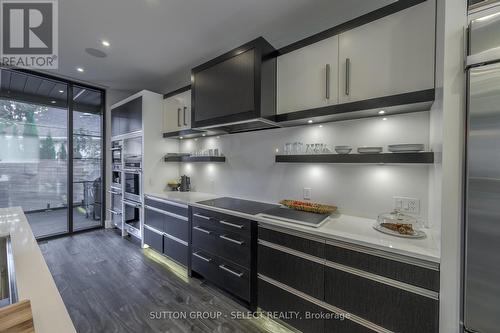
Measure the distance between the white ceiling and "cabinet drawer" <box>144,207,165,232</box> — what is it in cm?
215

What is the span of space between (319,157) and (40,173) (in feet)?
14.7

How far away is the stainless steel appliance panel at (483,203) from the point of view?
0.90 metres

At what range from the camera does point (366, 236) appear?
138cm

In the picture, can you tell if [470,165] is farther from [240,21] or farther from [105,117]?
[105,117]

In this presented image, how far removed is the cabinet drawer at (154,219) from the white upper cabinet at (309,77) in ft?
7.09

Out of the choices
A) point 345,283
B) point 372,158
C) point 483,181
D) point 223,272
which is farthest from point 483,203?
point 223,272

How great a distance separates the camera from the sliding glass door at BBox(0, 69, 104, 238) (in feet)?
10.6

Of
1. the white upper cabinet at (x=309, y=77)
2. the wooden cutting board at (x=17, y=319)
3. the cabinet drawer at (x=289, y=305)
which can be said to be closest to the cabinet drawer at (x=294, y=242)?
the cabinet drawer at (x=289, y=305)

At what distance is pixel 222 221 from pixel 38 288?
4.66 ft

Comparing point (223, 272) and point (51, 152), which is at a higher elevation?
point (51, 152)

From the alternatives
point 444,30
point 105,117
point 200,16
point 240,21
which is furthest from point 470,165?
point 105,117

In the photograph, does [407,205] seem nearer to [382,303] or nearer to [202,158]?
[382,303]

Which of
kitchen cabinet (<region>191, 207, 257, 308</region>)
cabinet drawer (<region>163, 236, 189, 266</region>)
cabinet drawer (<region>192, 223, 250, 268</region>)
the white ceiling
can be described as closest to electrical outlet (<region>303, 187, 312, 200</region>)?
kitchen cabinet (<region>191, 207, 257, 308</region>)

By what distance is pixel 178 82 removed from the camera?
12.1 feet
